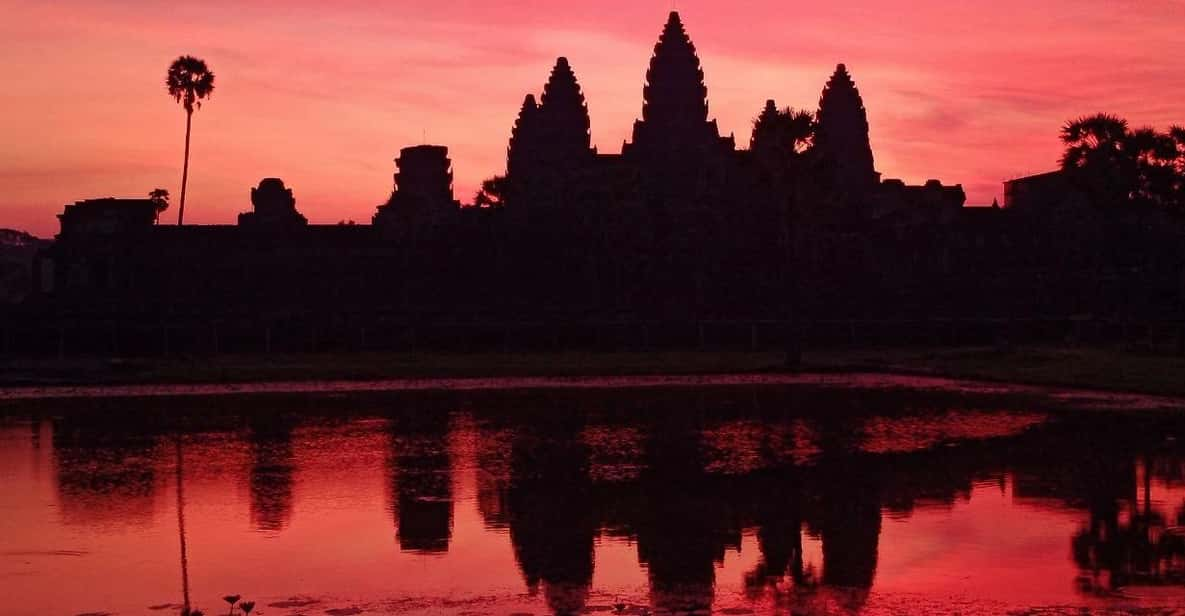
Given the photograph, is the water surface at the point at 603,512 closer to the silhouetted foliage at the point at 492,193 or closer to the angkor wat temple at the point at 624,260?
the angkor wat temple at the point at 624,260

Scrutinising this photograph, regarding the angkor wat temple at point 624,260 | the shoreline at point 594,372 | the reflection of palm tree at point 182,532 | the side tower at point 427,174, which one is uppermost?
the side tower at point 427,174

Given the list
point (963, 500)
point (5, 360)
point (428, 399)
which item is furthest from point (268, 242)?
point (963, 500)

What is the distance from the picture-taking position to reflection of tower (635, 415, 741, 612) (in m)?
16.4

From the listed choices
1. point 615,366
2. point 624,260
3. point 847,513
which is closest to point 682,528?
point 847,513

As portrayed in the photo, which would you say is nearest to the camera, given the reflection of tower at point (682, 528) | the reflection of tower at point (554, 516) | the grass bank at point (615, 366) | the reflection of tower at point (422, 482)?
the reflection of tower at point (682, 528)

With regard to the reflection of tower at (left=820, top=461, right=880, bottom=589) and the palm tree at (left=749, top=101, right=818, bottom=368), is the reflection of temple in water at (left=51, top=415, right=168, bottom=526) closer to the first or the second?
the reflection of tower at (left=820, top=461, right=880, bottom=589)

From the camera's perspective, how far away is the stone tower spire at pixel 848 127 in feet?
402

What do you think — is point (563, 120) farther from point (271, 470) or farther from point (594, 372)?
A: point (271, 470)

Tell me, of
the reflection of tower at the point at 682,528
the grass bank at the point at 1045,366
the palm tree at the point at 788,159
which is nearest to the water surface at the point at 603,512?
the reflection of tower at the point at 682,528

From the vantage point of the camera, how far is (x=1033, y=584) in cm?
1645

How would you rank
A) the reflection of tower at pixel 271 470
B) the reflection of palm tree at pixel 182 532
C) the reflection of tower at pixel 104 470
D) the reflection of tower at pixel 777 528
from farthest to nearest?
the reflection of tower at pixel 104 470 < the reflection of tower at pixel 271 470 < the reflection of tower at pixel 777 528 < the reflection of palm tree at pixel 182 532

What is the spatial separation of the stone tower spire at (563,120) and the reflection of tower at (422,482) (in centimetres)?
6740

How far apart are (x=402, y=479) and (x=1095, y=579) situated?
40.2 feet

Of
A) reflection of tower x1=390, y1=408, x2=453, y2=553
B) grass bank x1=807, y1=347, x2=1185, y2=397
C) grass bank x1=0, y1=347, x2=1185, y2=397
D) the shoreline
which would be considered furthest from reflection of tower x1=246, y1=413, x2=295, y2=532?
grass bank x1=807, y1=347, x2=1185, y2=397
